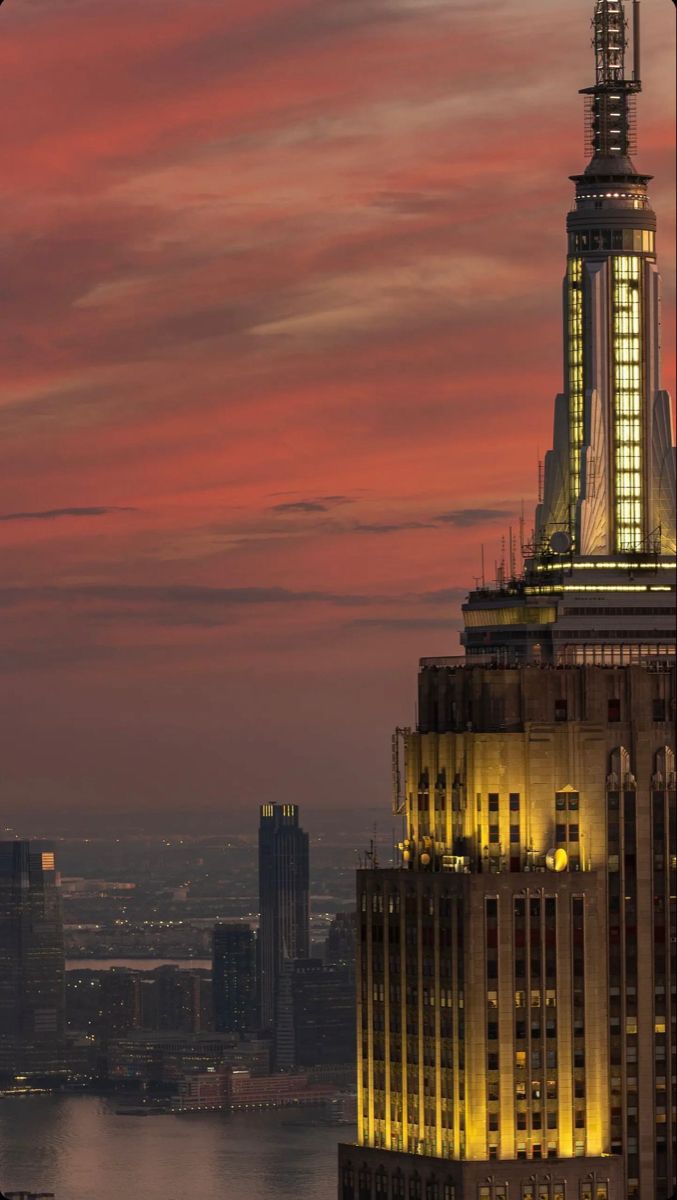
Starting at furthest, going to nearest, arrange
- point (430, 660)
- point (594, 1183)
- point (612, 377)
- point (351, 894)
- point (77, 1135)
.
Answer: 1. point (77, 1135)
2. point (351, 894)
3. point (612, 377)
4. point (430, 660)
5. point (594, 1183)

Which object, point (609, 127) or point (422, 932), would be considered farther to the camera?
point (609, 127)

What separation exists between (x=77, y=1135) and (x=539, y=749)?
321 feet

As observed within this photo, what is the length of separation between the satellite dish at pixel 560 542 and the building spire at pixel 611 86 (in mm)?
12000

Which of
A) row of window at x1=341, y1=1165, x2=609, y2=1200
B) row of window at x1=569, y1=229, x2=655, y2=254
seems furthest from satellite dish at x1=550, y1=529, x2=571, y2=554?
row of window at x1=341, y1=1165, x2=609, y2=1200

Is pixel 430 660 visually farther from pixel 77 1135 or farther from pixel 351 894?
pixel 77 1135

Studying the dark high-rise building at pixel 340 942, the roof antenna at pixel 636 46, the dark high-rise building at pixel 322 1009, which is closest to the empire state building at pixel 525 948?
the roof antenna at pixel 636 46

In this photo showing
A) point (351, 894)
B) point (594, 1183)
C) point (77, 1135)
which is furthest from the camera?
point (77, 1135)

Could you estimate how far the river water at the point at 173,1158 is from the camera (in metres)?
158

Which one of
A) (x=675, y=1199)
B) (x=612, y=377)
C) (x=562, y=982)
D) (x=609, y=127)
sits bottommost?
(x=675, y=1199)

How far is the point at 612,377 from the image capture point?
372 feet

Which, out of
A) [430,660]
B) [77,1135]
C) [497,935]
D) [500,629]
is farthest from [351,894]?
[497,935]

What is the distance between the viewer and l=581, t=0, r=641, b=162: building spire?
11256 cm

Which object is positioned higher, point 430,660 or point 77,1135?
point 430,660

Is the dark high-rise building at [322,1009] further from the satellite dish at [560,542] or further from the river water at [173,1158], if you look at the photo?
the satellite dish at [560,542]
